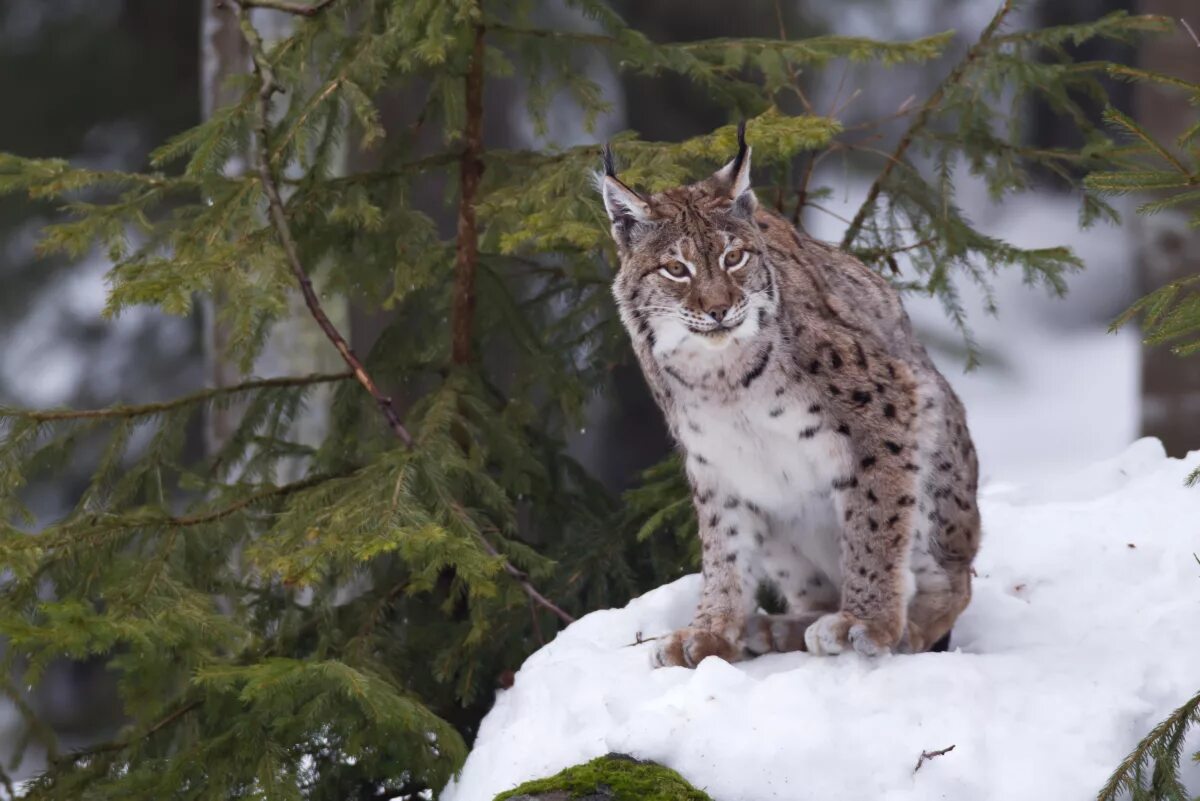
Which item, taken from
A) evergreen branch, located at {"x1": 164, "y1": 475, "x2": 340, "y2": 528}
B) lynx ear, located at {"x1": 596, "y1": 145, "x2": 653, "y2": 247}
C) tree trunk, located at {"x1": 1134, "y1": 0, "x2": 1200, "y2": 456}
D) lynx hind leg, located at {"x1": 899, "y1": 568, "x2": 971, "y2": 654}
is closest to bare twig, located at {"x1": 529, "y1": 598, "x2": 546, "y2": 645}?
evergreen branch, located at {"x1": 164, "y1": 475, "x2": 340, "y2": 528}

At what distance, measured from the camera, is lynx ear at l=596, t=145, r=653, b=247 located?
4102 millimetres

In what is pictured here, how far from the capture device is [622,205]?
4145 millimetres

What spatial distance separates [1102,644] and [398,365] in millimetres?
2896

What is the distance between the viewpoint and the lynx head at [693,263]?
13.0ft

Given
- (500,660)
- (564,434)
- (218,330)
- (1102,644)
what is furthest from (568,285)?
(218,330)

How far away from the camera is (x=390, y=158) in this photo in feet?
19.1

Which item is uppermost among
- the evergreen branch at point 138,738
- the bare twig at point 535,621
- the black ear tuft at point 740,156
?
the black ear tuft at point 740,156

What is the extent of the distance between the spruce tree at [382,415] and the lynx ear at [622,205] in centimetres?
19

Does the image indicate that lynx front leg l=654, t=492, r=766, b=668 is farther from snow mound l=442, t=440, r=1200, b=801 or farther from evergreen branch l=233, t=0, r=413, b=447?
evergreen branch l=233, t=0, r=413, b=447

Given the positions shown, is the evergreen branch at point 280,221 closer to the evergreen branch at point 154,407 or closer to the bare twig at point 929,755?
the evergreen branch at point 154,407

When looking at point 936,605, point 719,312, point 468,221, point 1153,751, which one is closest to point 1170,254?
point 936,605

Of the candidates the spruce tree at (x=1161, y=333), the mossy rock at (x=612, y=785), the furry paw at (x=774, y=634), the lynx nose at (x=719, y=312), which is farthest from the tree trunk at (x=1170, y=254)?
the mossy rock at (x=612, y=785)

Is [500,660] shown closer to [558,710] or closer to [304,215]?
[558,710]

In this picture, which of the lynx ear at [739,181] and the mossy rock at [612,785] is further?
the lynx ear at [739,181]
